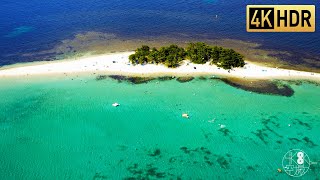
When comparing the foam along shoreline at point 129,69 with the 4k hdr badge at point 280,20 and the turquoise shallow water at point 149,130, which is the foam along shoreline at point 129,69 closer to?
the turquoise shallow water at point 149,130

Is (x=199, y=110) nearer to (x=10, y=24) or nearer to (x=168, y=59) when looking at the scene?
(x=168, y=59)

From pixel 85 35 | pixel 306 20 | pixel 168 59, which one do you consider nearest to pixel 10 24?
pixel 85 35

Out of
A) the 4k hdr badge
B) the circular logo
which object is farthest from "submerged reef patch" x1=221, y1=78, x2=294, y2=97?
the 4k hdr badge

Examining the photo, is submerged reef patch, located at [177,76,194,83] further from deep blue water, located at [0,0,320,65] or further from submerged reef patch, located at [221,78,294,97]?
deep blue water, located at [0,0,320,65]

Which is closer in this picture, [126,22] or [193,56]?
[193,56]

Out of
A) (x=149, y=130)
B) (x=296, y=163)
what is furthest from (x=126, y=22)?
(x=296, y=163)

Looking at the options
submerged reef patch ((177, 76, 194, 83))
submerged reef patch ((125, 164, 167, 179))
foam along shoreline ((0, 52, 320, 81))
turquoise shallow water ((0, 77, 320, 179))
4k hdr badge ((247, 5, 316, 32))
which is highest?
4k hdr badge ((247, 5, 316, 32))

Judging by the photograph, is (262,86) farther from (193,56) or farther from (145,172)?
(145,172)
